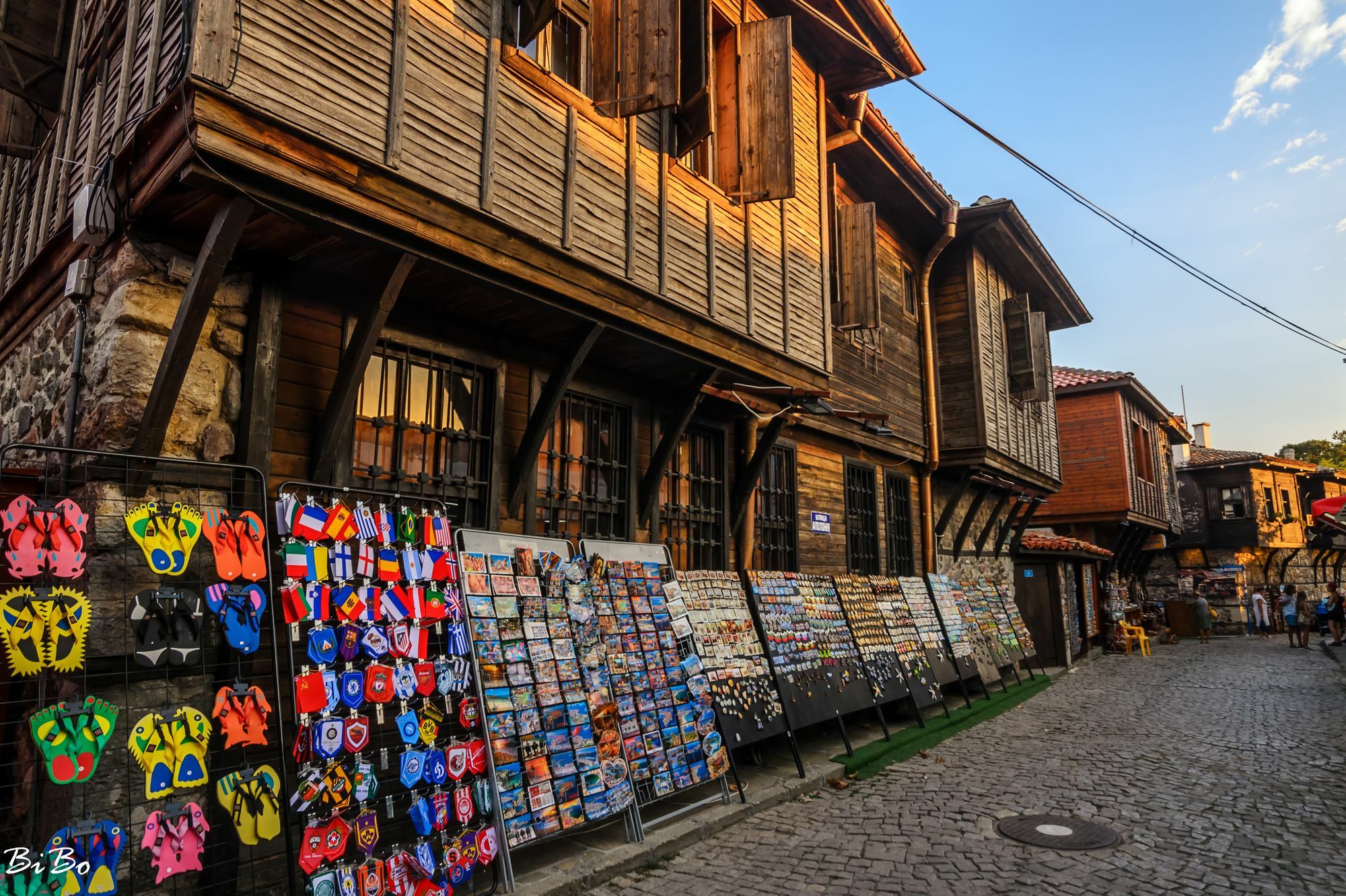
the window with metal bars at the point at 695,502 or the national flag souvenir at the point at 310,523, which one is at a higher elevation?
the window with metal bars at the point at 695,502

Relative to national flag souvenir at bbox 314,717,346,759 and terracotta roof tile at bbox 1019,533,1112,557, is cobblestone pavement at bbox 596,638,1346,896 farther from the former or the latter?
terracotta roof tile at bbox 1019,533,1112,557

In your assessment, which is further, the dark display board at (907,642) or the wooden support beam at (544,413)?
the dark display board at (907,642)

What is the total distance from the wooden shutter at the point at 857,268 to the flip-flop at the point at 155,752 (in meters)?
9.67

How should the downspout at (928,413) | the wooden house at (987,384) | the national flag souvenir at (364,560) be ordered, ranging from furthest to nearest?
the wooden house at (987,384), the downspout at (928,413), the national flag souvenir at (364,560)

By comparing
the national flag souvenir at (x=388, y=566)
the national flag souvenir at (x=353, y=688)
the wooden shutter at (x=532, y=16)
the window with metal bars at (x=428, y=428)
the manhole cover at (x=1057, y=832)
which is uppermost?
the wooden shutter at (x=532, y=16)

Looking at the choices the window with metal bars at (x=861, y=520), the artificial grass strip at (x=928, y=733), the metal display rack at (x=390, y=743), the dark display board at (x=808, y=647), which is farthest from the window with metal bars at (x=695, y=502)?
the metal display rack at (x=390, y=743)

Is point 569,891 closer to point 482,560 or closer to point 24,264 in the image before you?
point 482,560

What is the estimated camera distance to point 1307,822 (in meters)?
6.06

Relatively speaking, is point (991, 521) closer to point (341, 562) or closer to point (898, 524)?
point (898, 524)

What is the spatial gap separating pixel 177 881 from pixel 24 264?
17.5ft

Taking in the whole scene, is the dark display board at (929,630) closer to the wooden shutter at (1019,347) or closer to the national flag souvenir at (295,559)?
the wooden shutter at (1019,347)

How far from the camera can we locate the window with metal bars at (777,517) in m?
9.79

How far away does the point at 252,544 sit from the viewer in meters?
3.91

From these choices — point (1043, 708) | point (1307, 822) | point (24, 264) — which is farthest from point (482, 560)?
point (1043, 708)
